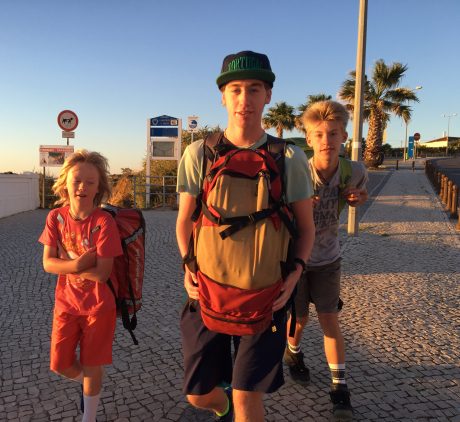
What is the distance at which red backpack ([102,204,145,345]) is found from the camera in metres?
2.34

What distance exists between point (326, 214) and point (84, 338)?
159 cm

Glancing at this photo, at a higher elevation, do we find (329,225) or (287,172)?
(287,172)

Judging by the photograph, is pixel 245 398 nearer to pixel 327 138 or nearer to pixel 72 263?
pixel 72 263

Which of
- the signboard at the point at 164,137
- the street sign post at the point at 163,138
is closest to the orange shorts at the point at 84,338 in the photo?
the street sign post at the point at 163,138

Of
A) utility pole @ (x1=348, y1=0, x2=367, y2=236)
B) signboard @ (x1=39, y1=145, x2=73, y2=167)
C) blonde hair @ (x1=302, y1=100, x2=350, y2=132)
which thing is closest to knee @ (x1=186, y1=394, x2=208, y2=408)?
blonde hair @ (x1=302, y1=100, x2=350, y2=132)

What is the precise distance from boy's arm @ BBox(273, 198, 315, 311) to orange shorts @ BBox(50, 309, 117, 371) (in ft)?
3.39

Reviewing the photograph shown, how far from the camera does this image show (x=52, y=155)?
13.9 m

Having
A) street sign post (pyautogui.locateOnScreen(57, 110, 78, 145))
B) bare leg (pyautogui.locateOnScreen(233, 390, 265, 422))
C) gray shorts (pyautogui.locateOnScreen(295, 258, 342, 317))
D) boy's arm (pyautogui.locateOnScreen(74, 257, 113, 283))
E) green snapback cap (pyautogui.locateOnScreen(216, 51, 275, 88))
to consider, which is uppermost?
street sign post (pyautogui.locateOnScreen(57, 110, 78, 145))

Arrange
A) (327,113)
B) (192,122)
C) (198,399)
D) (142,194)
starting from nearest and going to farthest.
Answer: (198,399) < (327,113) < (192,122) < (142,194)

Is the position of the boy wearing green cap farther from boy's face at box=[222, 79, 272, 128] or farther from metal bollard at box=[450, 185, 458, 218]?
metal bollard at box=[450, 185, 458, 218]

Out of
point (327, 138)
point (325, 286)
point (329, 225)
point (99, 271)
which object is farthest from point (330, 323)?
point (99, 271)

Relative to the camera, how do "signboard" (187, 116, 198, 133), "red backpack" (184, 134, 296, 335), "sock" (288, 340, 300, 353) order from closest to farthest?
"red backpack" (184, 134, 296, 335) → "sock" (288, 340, 300, 353) → "signboard" (187, 116, 198, 133)

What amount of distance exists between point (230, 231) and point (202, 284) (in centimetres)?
29

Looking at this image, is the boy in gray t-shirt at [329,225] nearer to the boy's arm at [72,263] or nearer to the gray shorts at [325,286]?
the gray shorts at [325,286]
